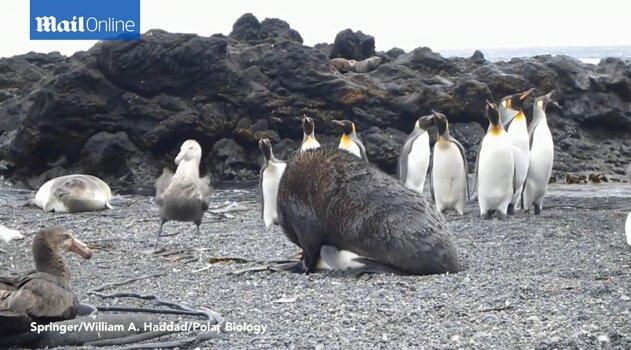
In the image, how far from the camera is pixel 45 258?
5.77m

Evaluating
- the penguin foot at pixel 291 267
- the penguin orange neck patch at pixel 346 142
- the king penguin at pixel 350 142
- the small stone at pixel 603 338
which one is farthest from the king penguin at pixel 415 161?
the small stone at pixel 603 338

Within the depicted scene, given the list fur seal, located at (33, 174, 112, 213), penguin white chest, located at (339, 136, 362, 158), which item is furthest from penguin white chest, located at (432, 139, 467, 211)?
fur seal, located at (33, 174, 112, 213)

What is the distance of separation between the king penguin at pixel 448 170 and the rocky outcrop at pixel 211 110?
30.4 feet

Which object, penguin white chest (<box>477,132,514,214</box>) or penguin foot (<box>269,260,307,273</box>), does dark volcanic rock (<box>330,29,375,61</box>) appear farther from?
penguin foot (<box>269,260,307,273</box>)

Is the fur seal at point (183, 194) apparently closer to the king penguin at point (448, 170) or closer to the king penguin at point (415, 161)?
the king penguin at point (448, 170)

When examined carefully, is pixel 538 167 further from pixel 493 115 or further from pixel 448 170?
pixel 493 115

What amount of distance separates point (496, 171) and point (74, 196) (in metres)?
6.55

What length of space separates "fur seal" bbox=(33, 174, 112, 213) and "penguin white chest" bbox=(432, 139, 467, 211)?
17.5ft

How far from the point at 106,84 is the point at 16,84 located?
35.3 feet

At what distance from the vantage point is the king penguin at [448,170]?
1292 centimetres

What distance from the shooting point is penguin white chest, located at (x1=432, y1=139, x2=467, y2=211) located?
12.9 metres

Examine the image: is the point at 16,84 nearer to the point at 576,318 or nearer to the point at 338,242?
the point at 338,242

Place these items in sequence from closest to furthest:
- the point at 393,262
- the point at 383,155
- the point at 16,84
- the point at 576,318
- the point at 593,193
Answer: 1. the point at 576,318
2. the point at 393,262
3. the point at 593,193
4. the point at 383,155
5. the point at 16,84

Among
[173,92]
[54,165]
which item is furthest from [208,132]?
[54,165]
